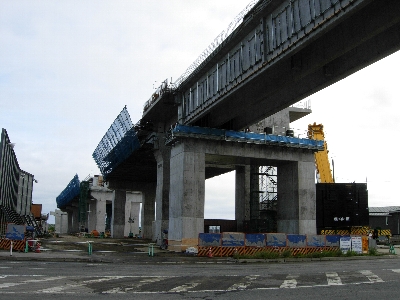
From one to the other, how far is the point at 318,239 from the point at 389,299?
24197 mm

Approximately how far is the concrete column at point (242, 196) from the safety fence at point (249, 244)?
49.0 feet

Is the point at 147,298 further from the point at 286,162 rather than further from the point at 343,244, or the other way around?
the point at 286,162

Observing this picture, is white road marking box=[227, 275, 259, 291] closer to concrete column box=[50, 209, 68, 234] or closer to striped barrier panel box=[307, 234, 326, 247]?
striped barrier panel box=[307, 234, 326, 247]

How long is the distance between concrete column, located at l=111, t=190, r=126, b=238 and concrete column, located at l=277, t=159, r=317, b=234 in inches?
1475

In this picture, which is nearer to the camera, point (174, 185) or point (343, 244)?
point (343, 244)

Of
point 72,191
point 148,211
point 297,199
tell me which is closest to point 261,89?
point 297,199

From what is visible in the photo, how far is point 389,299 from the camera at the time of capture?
12523 millimetres

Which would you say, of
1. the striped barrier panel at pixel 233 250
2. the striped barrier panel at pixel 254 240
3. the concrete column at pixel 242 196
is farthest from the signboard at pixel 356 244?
the concrete column at pixel 242 196

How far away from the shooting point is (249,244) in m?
33.8

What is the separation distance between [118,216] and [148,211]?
526cm

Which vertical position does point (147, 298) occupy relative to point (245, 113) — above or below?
below

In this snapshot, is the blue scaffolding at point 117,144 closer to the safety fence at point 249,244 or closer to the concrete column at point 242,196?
the concrete column at point 242,196

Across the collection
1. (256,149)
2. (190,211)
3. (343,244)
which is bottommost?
(343,244)

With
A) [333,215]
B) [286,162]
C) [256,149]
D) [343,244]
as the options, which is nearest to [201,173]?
[256,149]
